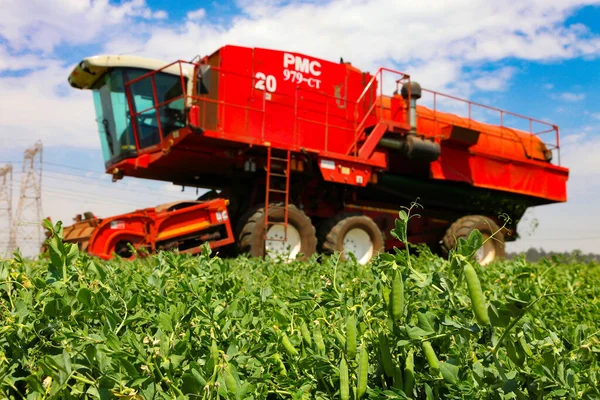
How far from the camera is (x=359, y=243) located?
36.8 ft

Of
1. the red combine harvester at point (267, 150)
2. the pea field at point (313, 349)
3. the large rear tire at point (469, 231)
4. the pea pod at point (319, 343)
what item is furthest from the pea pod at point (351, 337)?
the large rear tire at point (469, 231)

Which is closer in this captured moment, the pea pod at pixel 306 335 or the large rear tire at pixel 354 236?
the pea pod at pixel 306 335

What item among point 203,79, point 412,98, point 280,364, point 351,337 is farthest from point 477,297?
point 412,98

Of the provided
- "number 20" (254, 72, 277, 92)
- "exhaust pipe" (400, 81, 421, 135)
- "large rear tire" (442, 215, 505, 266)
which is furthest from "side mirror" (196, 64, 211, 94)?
"large rear tire" (442, 215, 505, 266)

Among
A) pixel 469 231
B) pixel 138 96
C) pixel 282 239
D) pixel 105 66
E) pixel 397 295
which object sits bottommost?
pixel 397 295

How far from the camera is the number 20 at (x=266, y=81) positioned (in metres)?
10.5

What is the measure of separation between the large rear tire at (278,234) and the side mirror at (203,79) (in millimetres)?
2265

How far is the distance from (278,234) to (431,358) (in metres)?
9.07

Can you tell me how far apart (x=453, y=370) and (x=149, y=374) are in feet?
1.92

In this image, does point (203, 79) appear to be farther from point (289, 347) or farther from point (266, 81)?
point (289, 347)

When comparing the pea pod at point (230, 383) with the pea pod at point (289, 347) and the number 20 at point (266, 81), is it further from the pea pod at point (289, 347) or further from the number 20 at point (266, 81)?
the number 20 at point (266, 81)

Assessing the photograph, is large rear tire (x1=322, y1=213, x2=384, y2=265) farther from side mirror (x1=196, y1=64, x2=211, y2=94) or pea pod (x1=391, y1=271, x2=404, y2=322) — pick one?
pea pod (x1=391, y1=271, x2=404, y2=322)

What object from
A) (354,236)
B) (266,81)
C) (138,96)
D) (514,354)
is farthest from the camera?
(354,236)

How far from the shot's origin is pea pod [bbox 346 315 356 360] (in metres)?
1.09
